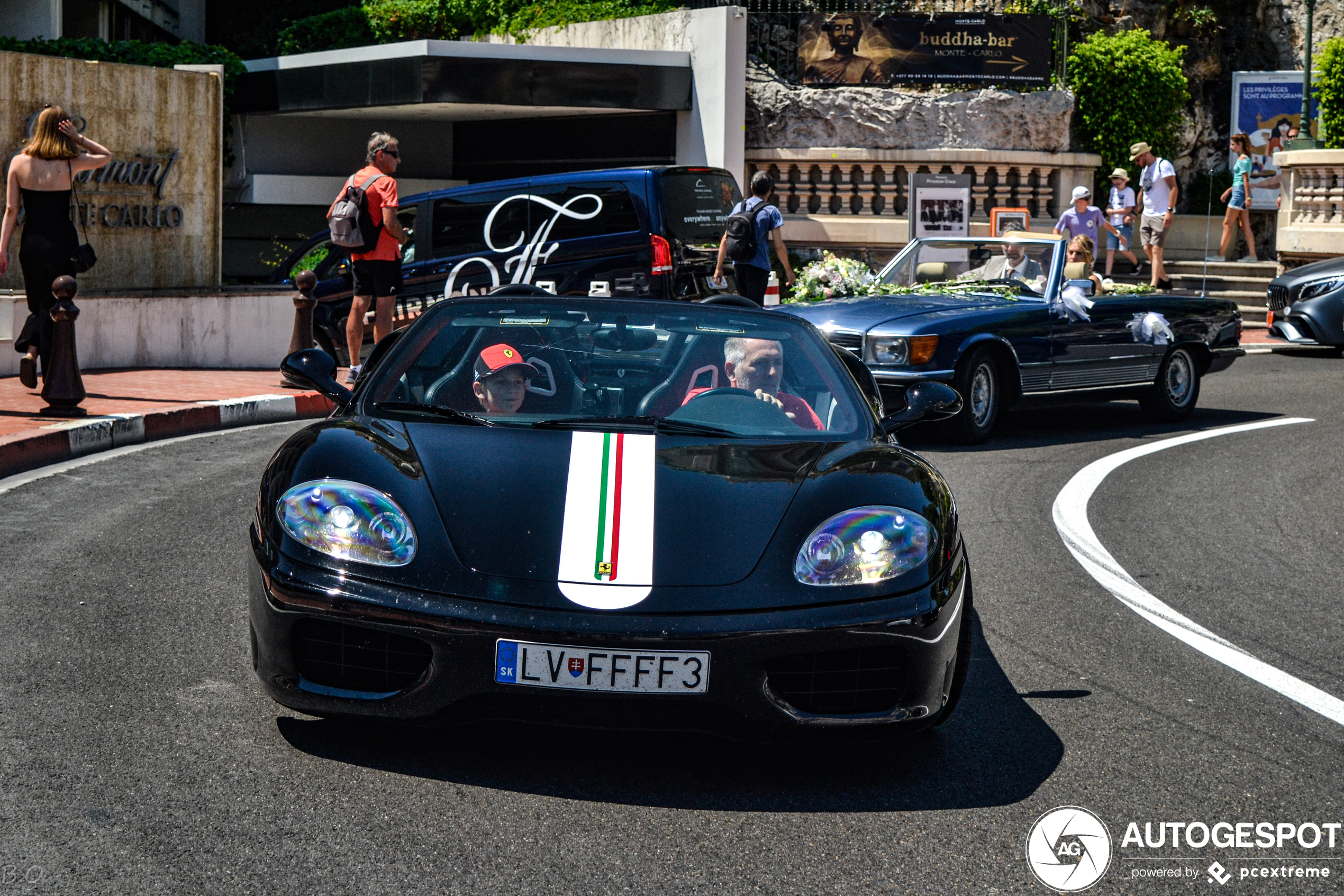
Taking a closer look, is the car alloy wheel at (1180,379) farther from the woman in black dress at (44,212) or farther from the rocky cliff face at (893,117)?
the rocky cliff face at (893,117)

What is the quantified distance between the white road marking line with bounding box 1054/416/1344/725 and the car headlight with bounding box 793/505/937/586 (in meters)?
1.51

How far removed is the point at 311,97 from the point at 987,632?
62.4 ft

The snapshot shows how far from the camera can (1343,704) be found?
451 centimetres

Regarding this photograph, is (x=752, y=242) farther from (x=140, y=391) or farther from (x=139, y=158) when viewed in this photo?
(x=139, y=158)

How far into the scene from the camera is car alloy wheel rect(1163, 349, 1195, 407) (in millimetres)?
11336

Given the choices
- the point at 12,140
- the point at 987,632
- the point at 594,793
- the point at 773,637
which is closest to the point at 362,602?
the point at 594,793

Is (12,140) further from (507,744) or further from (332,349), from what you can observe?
(507,744)

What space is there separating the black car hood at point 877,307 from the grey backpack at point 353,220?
317cm

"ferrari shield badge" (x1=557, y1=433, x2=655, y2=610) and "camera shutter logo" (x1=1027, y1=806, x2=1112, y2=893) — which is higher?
"ferrari shield badge" (x1=557, y1=433, x2=655, y2=610)

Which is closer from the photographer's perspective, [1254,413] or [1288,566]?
[1288,566]

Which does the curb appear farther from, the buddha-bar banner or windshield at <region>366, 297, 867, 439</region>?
the buddha-bar banner

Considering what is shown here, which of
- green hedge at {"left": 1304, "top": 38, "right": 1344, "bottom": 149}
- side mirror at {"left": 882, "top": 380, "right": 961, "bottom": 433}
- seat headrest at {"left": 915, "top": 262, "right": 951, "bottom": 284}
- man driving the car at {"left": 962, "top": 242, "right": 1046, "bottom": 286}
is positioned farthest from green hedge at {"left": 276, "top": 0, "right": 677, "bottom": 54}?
side mirror at {"left": 882, "top": 380, "right": 961, "bottom": 433}

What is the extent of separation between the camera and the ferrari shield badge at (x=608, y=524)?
11.8 ft

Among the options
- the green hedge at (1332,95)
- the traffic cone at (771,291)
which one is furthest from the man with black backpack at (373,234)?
the green hedge at (1332,95)
